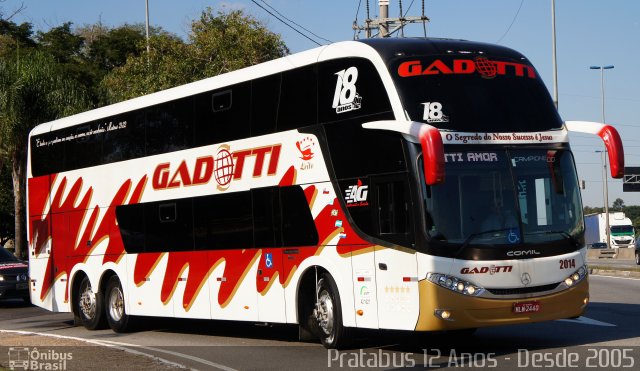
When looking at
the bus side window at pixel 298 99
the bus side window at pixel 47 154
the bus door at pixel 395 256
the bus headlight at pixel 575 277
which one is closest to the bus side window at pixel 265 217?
the bus side window at pixel 298 99

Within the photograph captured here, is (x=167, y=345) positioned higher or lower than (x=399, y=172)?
lower

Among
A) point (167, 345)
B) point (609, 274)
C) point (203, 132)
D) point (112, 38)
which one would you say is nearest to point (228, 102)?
point (203, 132)

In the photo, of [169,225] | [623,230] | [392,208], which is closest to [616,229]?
[623,230]

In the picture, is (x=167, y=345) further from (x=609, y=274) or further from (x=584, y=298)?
(x=609, y=274)

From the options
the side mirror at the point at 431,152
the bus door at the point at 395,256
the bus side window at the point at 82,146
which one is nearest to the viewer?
the side mirror at the point at 431,152

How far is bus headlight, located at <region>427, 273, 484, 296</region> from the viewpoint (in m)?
12.5

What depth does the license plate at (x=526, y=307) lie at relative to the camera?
1276cm

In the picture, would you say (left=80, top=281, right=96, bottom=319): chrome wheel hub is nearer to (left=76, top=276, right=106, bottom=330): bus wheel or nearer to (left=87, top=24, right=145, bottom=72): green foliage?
(left=76, top=276, right=106, bottom=330): bus wheel

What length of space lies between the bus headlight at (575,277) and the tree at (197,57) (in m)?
28.7

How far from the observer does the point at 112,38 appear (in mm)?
71062

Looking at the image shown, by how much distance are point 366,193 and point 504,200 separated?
1796 millimetres

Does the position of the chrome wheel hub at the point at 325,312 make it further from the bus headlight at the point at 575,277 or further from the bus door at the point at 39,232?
the bus door at the point at 39,232

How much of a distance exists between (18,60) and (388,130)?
93.8ft

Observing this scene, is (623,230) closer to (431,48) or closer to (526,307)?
(431,48)
